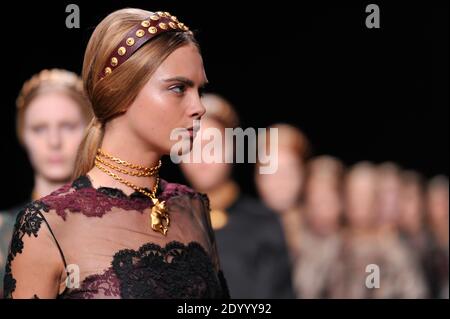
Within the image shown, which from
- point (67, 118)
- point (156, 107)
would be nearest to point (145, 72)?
point (156, 107)

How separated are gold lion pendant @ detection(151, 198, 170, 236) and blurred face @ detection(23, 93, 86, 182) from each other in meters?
2.19

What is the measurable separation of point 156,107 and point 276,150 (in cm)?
512

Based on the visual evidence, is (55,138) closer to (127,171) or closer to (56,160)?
(56,160)

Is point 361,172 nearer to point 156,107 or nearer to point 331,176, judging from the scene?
point 331,176

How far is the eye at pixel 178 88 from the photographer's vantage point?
2.92 metres

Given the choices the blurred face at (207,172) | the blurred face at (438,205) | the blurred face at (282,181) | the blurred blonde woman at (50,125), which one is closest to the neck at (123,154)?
the blurred blonde woman at (50,125)

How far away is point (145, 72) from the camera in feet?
9.49

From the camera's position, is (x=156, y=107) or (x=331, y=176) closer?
(x=156, y=107)

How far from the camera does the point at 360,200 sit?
29.9 feet

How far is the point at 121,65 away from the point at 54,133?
93.7 inches

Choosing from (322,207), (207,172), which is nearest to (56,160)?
(207,172)

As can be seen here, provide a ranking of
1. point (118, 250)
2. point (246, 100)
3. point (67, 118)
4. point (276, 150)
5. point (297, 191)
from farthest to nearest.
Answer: point (297, 191), point (276, 150), point (246, 100), point (67, 118), point (118, 250)
